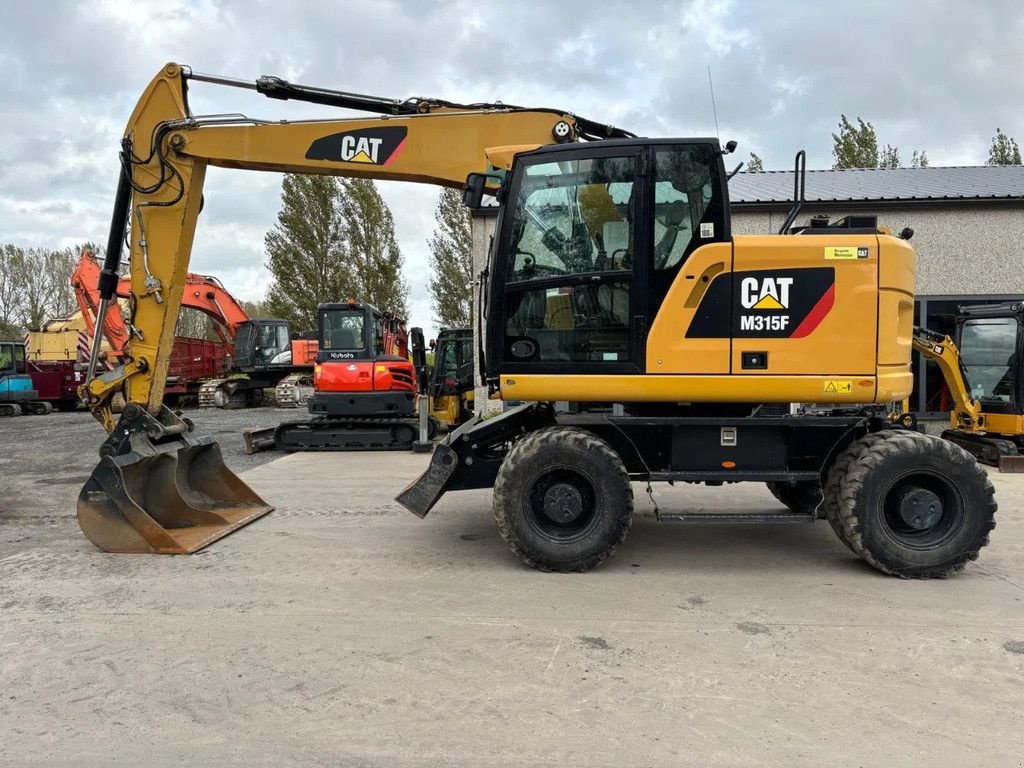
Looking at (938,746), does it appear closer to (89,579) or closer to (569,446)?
(569,446)

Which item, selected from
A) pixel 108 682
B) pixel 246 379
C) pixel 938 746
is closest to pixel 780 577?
pixel 938 746

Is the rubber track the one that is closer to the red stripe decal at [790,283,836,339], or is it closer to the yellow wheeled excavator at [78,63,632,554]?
the yellow wheeled excavator at [78,63,632,554]

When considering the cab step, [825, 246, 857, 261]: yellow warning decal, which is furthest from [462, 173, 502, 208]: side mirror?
the cab step

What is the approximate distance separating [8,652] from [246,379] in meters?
20.5

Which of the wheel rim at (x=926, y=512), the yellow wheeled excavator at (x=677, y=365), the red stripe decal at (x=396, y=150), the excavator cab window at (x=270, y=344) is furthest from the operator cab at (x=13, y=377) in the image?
the wheel rim at (x=926, y=512)

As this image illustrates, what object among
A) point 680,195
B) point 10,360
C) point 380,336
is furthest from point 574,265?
point 10,360

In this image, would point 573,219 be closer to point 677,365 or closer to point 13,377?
point 677,365

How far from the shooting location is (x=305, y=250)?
104 ft

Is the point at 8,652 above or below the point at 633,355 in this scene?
below

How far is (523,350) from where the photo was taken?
516 cm

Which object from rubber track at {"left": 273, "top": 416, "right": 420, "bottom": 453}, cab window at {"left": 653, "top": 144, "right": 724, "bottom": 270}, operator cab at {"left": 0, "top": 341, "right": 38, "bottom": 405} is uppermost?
cab window at {"left": 653, "top": 144, "right": 724, "bottom": 270}

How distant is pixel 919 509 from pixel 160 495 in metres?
6.19

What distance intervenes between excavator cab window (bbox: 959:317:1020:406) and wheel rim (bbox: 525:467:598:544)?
8.65 m

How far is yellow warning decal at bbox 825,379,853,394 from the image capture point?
16.2 feet
